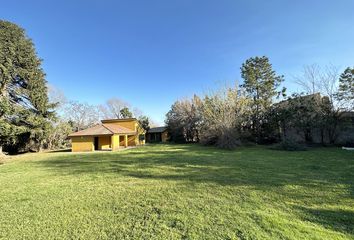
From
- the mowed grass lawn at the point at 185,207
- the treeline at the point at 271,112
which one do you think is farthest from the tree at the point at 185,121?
the mowed grass lawn at the point at 185,207

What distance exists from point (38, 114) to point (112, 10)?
15818 mm

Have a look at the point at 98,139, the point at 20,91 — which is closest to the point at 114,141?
the point at 98,139

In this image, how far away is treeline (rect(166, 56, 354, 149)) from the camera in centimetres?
1806

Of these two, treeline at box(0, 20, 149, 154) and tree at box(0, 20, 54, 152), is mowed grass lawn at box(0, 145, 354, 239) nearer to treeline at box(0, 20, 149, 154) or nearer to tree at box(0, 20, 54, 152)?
tree at box(0, 20, 54, 152)

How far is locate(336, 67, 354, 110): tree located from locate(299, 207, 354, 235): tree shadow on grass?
18.4 meters

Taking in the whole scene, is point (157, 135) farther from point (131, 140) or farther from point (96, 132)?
point (96, 132)

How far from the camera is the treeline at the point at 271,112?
18.1 metres

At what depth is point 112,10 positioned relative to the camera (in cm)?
1330

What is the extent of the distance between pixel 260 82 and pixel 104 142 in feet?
67.1

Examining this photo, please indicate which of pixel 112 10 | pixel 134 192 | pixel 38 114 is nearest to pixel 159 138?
pixel 38 114

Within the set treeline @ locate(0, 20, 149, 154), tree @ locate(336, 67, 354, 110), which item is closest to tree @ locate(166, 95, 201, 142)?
tree @ locate(336, 67, 354, 110)

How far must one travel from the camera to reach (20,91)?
2158 cm

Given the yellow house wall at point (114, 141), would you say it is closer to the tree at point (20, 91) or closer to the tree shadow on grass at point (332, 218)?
the tree at point (20, 91)

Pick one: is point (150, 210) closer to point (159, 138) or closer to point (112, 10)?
point (112, 10)
